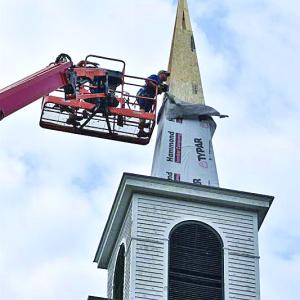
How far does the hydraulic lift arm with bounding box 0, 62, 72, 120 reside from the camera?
27.3 m

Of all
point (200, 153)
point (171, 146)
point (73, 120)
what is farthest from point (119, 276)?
point (73, 120)

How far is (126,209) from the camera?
39.4 meters

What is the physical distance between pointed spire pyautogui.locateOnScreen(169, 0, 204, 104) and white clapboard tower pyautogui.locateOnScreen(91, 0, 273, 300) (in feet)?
6.07

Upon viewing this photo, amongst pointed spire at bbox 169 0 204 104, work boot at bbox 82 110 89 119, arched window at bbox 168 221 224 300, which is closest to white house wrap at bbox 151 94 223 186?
pointed spire at bbox 169 0 204 104

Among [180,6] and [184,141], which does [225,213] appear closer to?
[184,141]

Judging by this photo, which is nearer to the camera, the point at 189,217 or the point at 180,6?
the point at 189,217

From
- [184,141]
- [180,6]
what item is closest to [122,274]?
[184,141]

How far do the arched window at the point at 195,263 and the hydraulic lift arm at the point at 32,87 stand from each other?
29.1 ft

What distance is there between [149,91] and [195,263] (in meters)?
5.76

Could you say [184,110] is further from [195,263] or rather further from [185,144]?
[195,263]

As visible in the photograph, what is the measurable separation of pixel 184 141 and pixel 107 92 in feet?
22.4

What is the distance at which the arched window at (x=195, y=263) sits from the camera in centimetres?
3728

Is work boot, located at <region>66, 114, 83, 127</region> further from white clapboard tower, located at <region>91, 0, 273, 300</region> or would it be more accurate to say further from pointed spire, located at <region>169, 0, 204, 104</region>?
pointed spire, located at <region>169, 0, 204, 104</region>

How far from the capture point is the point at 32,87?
28.6m
